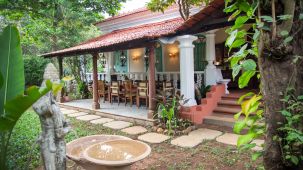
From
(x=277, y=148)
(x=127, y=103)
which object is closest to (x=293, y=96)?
(x=277, y=148)

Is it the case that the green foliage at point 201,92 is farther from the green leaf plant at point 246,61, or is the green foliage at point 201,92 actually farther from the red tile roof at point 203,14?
the green leaf plant at point 246,61

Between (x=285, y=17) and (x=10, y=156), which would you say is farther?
(x=10, y=156)

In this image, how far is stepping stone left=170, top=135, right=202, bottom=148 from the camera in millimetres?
5496

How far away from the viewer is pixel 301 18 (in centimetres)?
155

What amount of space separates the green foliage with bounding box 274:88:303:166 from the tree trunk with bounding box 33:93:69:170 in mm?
2451

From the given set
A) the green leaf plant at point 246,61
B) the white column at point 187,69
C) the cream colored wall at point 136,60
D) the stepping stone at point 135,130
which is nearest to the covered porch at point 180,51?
the white column at point 187,69

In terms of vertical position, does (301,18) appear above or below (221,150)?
above

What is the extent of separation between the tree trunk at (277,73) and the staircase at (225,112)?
503 cm

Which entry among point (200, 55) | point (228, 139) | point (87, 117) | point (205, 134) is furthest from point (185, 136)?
point (87, 117)

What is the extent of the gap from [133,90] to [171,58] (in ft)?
9.84

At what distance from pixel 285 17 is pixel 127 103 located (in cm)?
908

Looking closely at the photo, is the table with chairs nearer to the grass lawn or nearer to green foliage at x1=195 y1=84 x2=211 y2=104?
green foliage at x1=195 y1=84 x2=211 y2=104

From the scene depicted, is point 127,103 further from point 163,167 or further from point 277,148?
point 277,148

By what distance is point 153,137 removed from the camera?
6.16m
